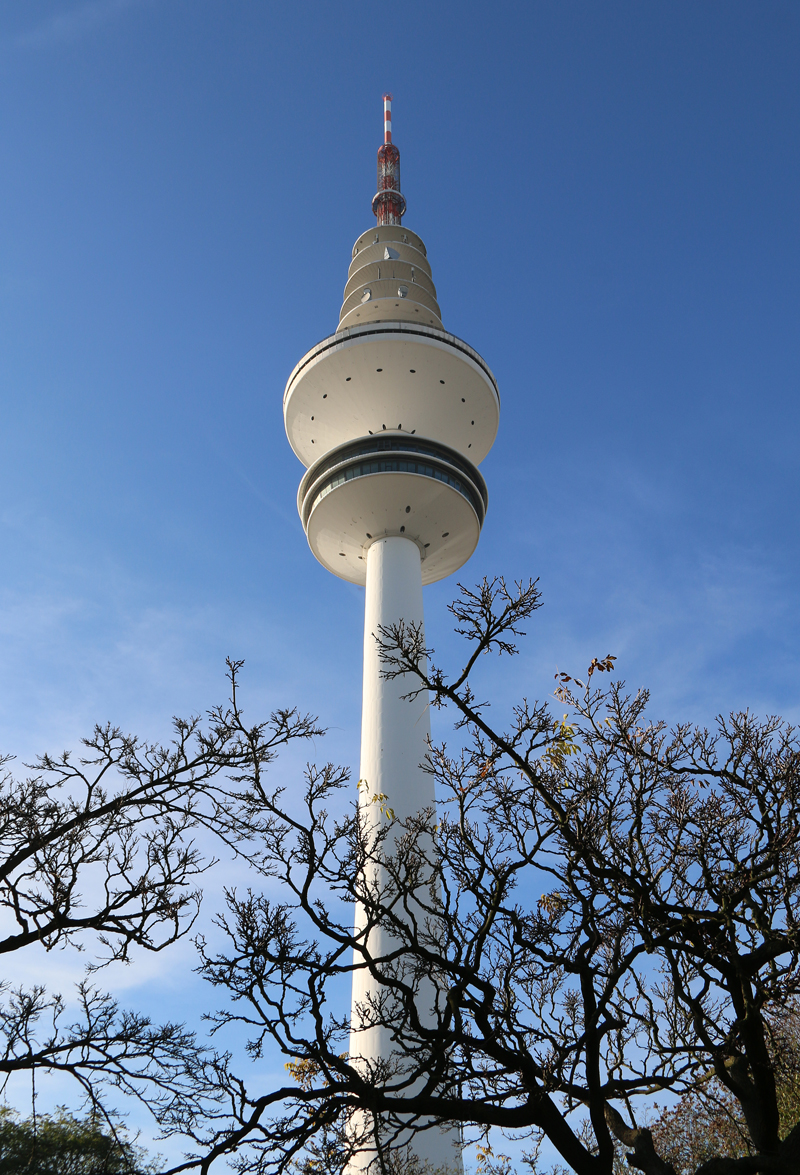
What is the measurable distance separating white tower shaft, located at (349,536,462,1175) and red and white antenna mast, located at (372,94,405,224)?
24452 mm

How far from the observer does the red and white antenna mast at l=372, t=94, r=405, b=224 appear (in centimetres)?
5188

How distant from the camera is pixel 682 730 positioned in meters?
12.5

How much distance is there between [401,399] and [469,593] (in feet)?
96.1

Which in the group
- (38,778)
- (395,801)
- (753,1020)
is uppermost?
(395,801)

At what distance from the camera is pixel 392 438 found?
124 feet

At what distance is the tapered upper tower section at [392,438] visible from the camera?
37.8 metres

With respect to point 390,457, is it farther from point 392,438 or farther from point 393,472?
point 392,438

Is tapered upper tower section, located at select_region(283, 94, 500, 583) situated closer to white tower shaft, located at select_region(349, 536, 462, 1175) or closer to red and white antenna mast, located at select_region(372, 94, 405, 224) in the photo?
white tower shaft, located at select_region(349, 536, 462, 1175)

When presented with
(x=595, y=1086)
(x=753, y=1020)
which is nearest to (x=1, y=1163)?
(x=595, y=1086)

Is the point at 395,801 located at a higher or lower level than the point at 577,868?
higher

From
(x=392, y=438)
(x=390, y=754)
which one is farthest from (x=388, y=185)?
(x=390, y=754)

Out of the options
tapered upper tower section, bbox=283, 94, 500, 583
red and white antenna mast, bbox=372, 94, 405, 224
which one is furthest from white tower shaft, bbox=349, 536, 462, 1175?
red and white antenna mast, bbox=372, 94, 405, 224

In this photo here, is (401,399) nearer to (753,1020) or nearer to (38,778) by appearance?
(38,778)

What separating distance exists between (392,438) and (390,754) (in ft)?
46.5
